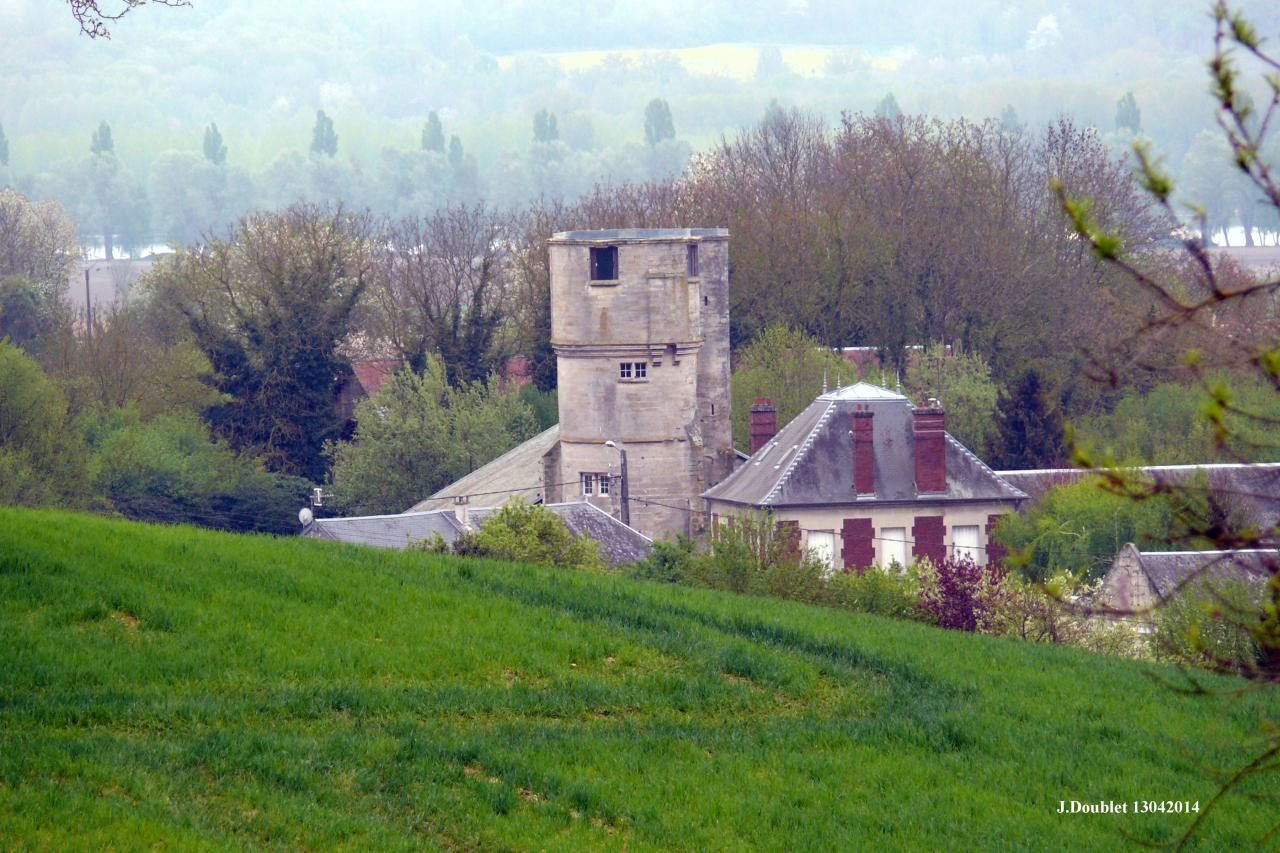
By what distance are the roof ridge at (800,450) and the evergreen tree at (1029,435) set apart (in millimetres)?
9783

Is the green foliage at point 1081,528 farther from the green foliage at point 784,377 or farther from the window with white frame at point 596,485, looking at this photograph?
the green foliage at point 784,377

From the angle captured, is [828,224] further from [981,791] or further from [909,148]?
[981,791]

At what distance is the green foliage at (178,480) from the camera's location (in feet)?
147

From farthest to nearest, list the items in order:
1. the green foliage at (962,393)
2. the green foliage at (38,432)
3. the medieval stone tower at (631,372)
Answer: the green foliage at (962,393)
the green foliage at (38,432)
the medieval stone tower at (631,372)

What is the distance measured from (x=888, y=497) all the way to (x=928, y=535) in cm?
123

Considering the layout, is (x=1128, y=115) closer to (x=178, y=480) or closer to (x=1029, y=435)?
(x=1029, y=435)

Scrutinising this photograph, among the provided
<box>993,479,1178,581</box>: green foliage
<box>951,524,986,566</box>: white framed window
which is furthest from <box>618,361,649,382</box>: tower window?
<box>993,479,1178,581</box>: green foliage

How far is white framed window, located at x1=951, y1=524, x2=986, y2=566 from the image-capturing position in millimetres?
36625

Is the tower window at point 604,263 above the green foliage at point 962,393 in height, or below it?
above

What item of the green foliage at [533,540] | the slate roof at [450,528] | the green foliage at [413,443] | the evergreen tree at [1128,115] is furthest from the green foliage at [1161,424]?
the evergreen tree at [1128,115]

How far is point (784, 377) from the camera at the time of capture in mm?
51125

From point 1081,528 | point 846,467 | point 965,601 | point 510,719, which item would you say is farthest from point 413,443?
point 510,719

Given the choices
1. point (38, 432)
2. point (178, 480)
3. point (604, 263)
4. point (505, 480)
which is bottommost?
point (505, 480)

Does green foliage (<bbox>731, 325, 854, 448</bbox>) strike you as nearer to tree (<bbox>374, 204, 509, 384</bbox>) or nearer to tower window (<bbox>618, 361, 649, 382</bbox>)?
tower window (<bbox>618, 361, 649, 382</bbox>)
